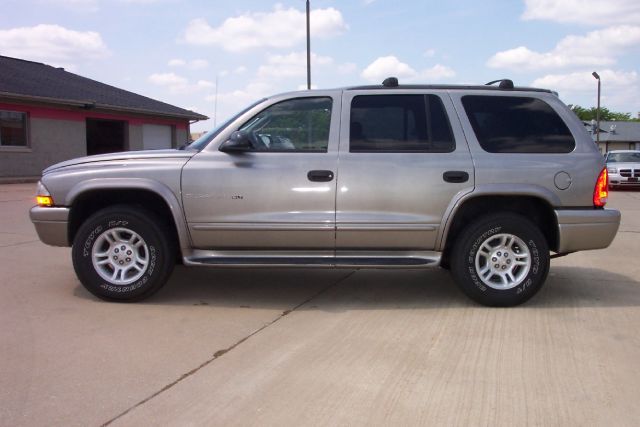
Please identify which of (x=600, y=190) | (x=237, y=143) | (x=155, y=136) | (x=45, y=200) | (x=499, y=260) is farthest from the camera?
(x=155, y=136)

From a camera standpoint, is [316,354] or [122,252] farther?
[122,252]

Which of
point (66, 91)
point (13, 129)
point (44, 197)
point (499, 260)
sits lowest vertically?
point (499, 260)

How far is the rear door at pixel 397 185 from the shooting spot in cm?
497

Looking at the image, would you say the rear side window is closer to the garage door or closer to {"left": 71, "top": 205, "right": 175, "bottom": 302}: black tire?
{"left": 71, "top": 205, "right": 175, "bottom": 302}: black tire

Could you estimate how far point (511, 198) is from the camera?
520 centimetres

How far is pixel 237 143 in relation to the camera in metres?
4.91

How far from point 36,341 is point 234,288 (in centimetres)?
204

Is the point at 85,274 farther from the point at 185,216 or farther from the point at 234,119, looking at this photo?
the point at 234,119

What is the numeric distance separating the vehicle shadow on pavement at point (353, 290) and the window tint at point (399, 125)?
141 centimetres

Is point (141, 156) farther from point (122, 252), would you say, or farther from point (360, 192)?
point (360, 192)

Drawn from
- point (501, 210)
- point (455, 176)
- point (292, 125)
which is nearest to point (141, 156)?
point (292, 125)

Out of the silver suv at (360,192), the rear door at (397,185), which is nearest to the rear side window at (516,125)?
the silver suv at (360,192)

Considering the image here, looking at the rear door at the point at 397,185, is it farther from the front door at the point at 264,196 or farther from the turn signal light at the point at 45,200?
the turn signal light at the point at 45,200

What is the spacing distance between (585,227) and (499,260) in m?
0.76
